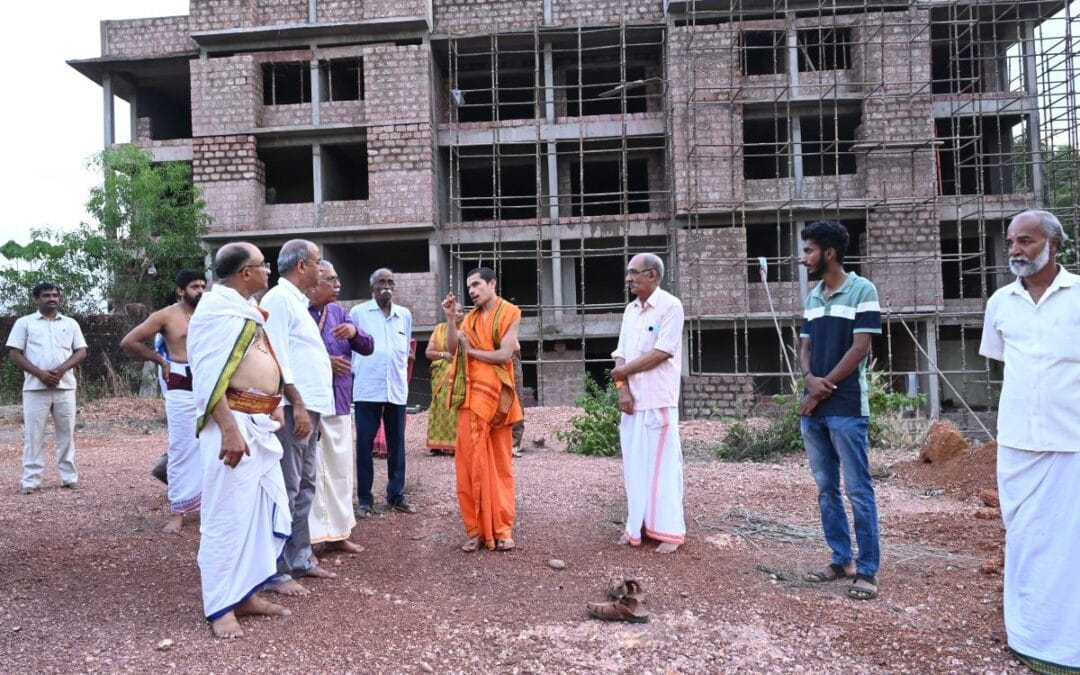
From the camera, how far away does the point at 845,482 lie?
343cm

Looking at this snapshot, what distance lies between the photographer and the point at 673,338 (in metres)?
4.23

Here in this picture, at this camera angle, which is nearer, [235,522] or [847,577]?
[235,522]

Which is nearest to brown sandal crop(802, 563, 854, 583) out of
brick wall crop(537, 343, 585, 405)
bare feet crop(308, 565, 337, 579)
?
bare feet crop(308, 565, 337, 579)

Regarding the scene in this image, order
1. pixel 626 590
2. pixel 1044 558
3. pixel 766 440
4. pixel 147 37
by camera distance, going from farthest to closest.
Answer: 1. pixel 147 37
2. pixel 766 440
3. pixel 626 590
4. pixel 1044 558

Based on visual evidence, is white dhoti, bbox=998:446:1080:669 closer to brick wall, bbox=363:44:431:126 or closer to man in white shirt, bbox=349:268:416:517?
man in white shirt, bbox=349:268:416:517

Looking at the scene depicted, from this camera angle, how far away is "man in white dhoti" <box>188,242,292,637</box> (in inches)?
117

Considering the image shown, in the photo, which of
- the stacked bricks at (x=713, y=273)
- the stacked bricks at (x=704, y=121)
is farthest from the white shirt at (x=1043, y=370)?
the stacked bricks at (x=704, y=121)

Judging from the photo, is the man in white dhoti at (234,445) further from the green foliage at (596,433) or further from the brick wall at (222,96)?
the brick wall at (222,96)

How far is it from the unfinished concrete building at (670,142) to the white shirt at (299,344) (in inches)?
475

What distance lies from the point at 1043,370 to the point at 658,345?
1.94 metres

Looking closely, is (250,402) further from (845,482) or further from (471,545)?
(845,482)

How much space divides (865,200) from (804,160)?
154 inches

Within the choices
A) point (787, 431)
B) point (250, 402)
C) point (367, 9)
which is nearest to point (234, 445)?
point (250, 402)

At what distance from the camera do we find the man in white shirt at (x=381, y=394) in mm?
5055
